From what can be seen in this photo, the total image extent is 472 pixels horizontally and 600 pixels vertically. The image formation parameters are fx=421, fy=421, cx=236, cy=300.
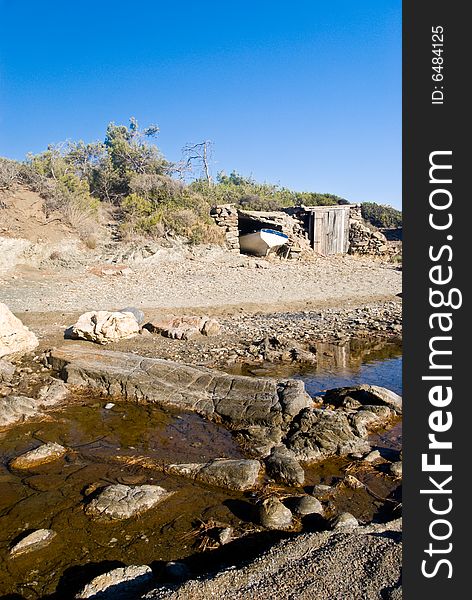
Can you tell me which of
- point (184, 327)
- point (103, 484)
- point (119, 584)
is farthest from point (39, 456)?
point (184, 327)

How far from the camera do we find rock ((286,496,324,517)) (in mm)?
3844

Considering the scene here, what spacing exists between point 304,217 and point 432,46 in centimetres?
2302

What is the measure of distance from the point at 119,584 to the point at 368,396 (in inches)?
180

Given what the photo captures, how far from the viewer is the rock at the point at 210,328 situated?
10.0m

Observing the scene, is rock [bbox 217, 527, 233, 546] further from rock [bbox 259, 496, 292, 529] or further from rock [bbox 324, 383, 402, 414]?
rock [bbox 324, 383, 402, 414]

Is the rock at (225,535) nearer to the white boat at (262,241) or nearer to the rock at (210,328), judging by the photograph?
the rock at (210,328)

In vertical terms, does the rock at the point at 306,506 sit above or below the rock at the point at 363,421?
below

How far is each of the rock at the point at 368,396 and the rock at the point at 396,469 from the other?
1.59 metres

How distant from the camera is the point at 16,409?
19.1 feet

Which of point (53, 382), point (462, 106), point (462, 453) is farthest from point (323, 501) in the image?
point (53, 382)

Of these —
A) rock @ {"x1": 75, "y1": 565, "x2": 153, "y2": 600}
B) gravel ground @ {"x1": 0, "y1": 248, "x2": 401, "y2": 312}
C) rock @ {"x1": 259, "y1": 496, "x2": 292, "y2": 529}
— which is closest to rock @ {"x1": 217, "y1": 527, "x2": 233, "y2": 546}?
rock @ {"x1": 259, "y1": 496, "x2": 292, "y2": 529}

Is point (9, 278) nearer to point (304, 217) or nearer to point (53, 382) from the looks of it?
point (53, 382)

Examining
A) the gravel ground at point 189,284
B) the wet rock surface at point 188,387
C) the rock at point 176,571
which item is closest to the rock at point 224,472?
the wet rock surface at point 188,387

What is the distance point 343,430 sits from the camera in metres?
5.24
